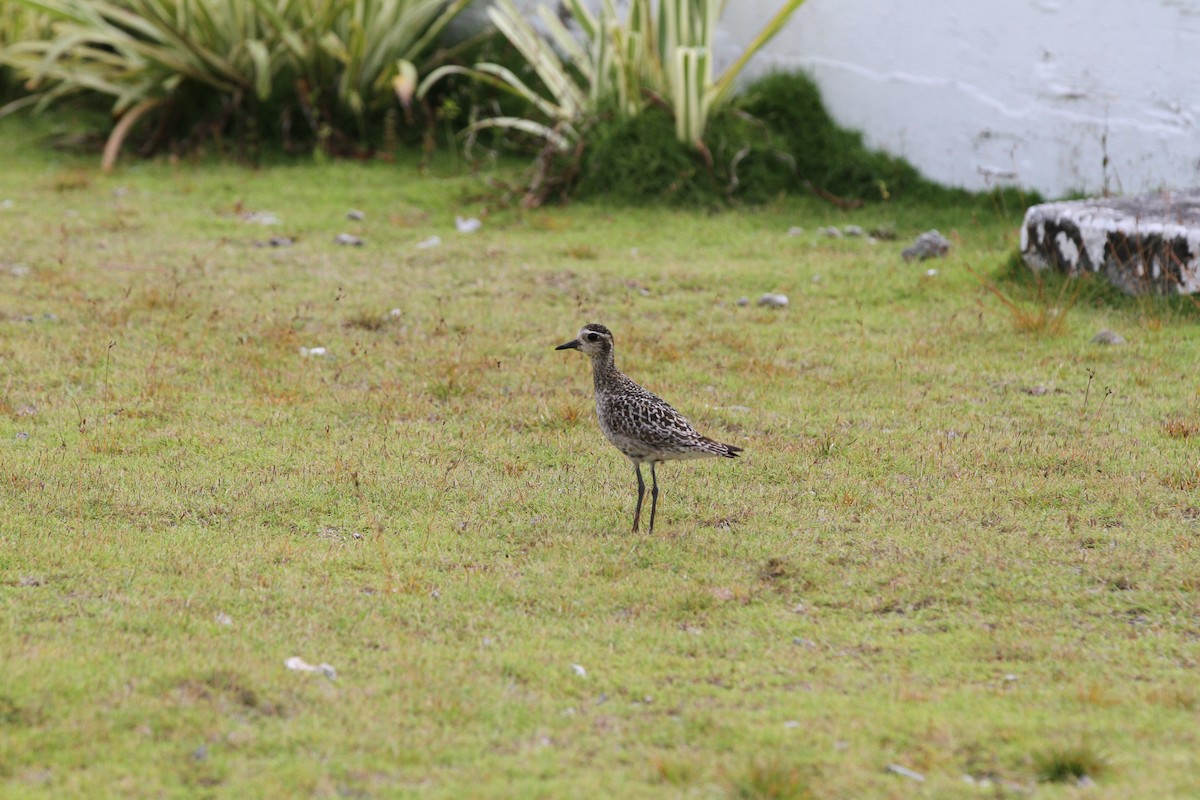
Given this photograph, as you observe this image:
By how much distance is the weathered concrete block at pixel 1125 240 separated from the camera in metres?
8.95

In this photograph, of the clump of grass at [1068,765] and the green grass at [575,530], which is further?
the green grass at [575,530]

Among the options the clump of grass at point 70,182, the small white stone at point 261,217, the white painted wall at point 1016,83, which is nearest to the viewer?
the white painted wall at point 1016,83

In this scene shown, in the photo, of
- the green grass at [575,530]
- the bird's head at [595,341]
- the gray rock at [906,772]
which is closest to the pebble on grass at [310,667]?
the green grass at [575,530]

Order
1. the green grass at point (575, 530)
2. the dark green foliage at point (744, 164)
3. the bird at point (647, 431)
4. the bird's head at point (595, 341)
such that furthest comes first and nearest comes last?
the dark green foliage at point (744, 164) → the bird's head at point (595, 341) → the bird at point (647, 431) → the green grass at point (575, 530)

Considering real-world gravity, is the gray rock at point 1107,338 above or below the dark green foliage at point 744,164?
below

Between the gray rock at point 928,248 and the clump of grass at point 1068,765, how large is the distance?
685 centimetres

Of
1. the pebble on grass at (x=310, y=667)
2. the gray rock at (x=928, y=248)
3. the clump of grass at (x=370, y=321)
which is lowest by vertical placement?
the pebble on grass at (x=310, y=667)

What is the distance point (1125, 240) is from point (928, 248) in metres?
1.69

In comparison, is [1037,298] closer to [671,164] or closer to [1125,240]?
[1125,240]

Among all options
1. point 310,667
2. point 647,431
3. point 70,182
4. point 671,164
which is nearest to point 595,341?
point 647,431

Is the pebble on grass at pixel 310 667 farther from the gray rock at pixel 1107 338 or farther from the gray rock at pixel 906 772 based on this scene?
the gray rock at pixel 1107 338

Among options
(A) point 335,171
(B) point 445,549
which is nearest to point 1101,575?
(B) point 445,549

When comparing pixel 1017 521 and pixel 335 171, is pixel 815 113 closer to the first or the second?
pixel 335 171

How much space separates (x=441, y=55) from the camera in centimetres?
1410
